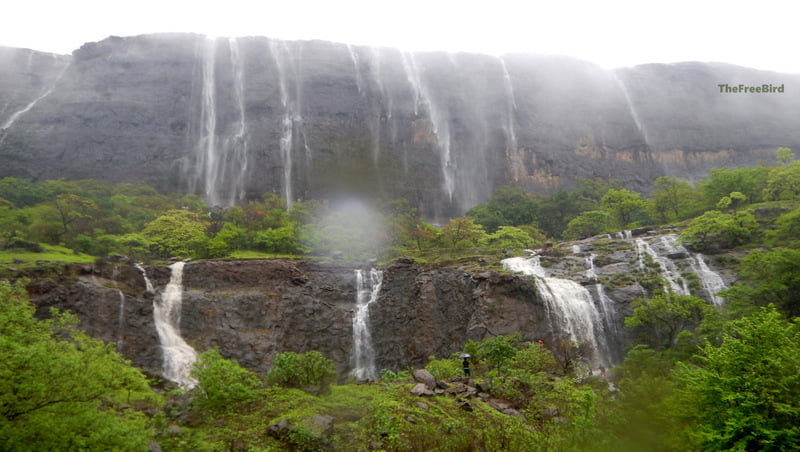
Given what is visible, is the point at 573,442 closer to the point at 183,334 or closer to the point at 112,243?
the point at 183,334

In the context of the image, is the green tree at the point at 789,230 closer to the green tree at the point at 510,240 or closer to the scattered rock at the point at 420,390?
the green tree at the point at 510,240

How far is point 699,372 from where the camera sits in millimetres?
8602

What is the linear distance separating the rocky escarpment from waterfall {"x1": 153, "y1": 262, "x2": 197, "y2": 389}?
13.4 inches

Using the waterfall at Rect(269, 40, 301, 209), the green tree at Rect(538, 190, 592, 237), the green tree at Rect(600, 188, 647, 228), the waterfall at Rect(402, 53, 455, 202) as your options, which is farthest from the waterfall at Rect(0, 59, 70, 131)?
the green tree at Rect(600, 188, 647, 228)

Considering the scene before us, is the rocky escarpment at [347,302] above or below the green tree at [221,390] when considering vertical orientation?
below

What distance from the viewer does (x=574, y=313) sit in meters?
25.5

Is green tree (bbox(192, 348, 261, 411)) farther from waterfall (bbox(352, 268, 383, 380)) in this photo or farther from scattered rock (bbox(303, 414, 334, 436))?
waterfall (bbox(352, 268, 383, 380))

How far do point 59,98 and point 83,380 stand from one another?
6322 centimetres

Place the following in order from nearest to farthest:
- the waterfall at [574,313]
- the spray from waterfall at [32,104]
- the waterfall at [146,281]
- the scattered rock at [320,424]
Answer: the scattered rock at [320,424]
the waterfall at [574,313]
the waterfall at [146,281]
the spray from waterfall at [32,104]

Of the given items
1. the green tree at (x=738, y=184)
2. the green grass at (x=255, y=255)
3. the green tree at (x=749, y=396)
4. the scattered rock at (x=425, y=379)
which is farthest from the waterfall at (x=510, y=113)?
the green tree at (x=749, y=396)

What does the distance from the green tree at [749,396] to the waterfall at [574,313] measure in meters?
16.3

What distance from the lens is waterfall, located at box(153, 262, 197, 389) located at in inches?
909

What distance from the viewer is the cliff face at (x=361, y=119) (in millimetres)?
53125

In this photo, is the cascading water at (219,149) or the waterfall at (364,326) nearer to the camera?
the waterfall at (364,326)
